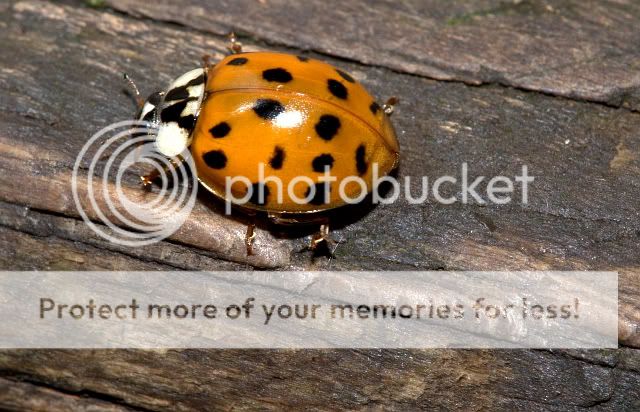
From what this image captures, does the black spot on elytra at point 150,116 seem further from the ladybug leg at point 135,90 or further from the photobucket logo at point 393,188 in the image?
the photobucket logo at point 393,188

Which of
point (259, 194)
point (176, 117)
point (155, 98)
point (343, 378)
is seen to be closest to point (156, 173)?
point (176, 117)

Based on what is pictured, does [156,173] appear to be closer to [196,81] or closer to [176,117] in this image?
Answer: [176,117]

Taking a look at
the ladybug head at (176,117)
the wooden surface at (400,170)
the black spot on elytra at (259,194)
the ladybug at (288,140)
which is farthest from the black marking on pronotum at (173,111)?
the black spot on elytra at (259,194)

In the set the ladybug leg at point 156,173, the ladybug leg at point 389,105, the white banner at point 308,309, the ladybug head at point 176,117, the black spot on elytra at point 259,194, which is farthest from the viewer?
the ladybug leg at point 389,105

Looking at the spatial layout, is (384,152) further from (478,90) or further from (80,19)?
(80,19)

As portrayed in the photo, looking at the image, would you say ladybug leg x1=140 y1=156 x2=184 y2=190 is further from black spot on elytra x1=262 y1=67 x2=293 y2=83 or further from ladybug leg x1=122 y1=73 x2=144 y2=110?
black spot on elytra x1=262 y1=67 x2=293 y2=83

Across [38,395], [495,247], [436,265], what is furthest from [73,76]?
[495,247]

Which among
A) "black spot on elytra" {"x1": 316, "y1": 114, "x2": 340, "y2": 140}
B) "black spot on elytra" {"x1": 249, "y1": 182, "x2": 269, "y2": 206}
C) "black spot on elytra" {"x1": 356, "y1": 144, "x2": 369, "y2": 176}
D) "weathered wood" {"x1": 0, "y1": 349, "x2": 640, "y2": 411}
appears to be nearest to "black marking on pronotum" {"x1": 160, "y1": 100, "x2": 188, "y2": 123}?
"black spot on elytra" {"x1": 249, "y1": 182, "x2": 269, "y2": 206}
